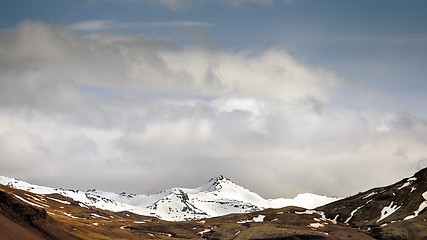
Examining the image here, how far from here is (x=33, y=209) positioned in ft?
574

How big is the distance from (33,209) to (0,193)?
10.4m

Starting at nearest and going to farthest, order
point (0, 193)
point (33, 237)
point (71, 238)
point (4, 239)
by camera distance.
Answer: point (4, 239), point (33, 237), point (0, 193), point (71, 238)

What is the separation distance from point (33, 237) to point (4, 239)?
24004 mm

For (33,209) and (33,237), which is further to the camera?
(33,209)

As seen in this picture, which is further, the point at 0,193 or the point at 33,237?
the point at 0,193

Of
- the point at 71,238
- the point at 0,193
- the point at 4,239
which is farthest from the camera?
the point at 71,238

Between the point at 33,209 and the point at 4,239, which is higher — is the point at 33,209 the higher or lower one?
the higher one

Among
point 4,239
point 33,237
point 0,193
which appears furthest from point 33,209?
point 4,239

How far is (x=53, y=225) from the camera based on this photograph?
184m

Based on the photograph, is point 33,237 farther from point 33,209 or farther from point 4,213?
point 33,209

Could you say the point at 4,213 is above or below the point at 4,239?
above

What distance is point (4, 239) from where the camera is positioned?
125250mm

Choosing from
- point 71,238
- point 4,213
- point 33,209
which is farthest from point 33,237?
point 71,238

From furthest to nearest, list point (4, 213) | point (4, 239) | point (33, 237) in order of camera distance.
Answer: point (4, 213) → point (33, 237) → point (4, 239)
